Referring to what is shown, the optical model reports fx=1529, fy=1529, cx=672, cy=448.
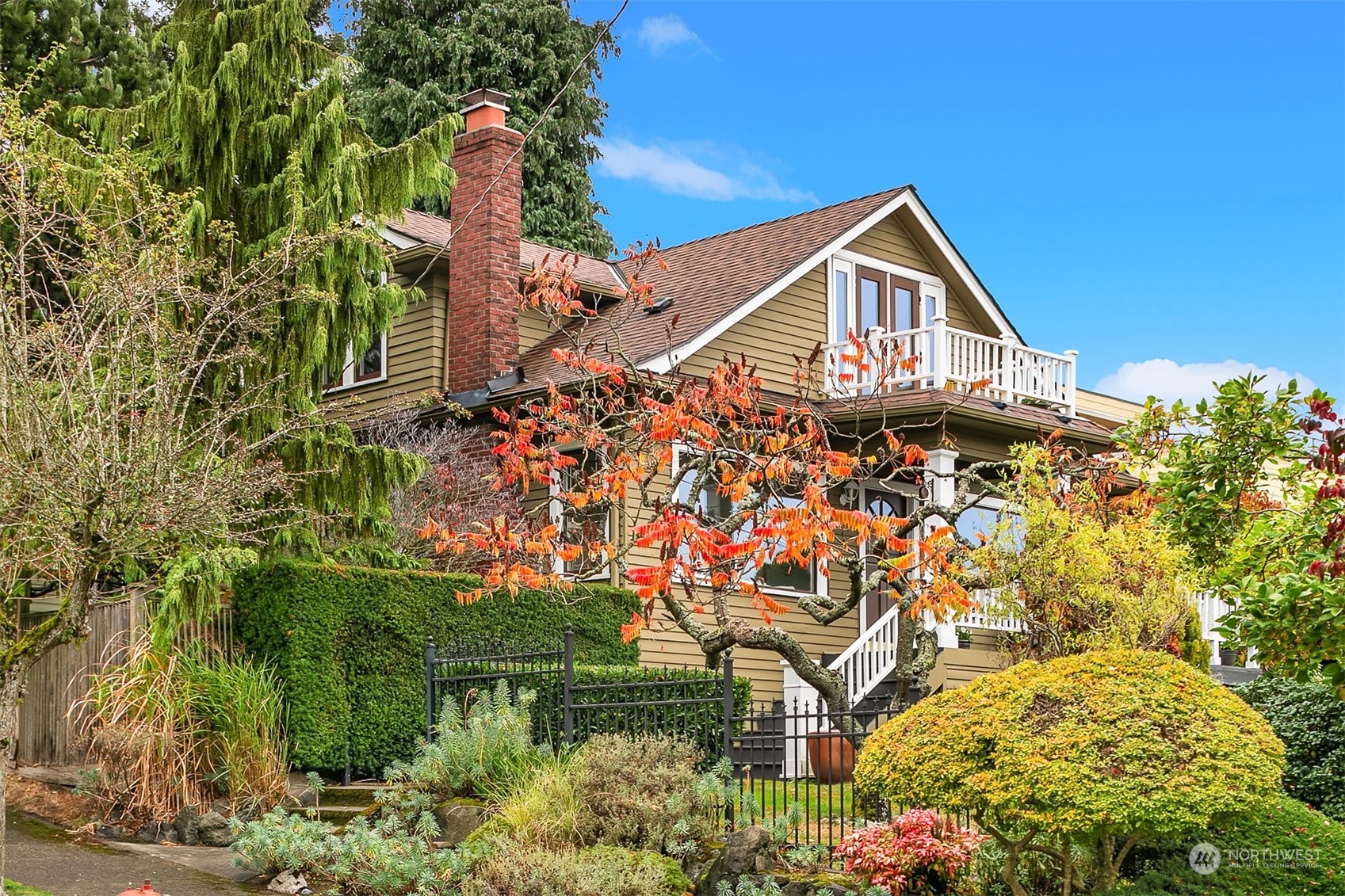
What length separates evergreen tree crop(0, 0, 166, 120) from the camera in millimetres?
21500

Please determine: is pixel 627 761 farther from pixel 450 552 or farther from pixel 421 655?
pixel 450 552

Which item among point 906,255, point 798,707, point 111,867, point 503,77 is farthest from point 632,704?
point 503,77

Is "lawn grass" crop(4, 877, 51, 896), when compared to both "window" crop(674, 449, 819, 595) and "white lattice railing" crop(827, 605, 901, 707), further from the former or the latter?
"window" crop(674, 449, 819, 595)

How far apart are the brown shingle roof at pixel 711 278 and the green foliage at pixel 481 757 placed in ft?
23.3

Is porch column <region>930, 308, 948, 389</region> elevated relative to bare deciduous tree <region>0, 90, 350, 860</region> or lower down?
elevated

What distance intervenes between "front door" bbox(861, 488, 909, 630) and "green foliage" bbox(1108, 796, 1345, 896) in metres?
9.89

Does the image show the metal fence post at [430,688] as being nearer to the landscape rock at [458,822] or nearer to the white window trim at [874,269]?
the landscape rock at [458,822]

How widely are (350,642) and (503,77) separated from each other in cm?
2745

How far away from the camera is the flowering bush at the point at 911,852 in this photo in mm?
10398

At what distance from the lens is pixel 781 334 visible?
2175 cm

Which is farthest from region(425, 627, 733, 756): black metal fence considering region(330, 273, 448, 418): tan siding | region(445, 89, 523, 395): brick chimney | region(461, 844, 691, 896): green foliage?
region(330, 273, 448, 418): tan siding

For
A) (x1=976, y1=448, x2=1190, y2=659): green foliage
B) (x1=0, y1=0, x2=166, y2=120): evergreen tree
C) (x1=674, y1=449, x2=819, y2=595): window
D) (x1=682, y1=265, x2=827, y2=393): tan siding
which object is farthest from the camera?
(x1=0, y1=0, x2=166, y2=120): evergreen tree

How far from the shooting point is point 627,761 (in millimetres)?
11305

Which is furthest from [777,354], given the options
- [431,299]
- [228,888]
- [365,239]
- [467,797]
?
[228,888]
